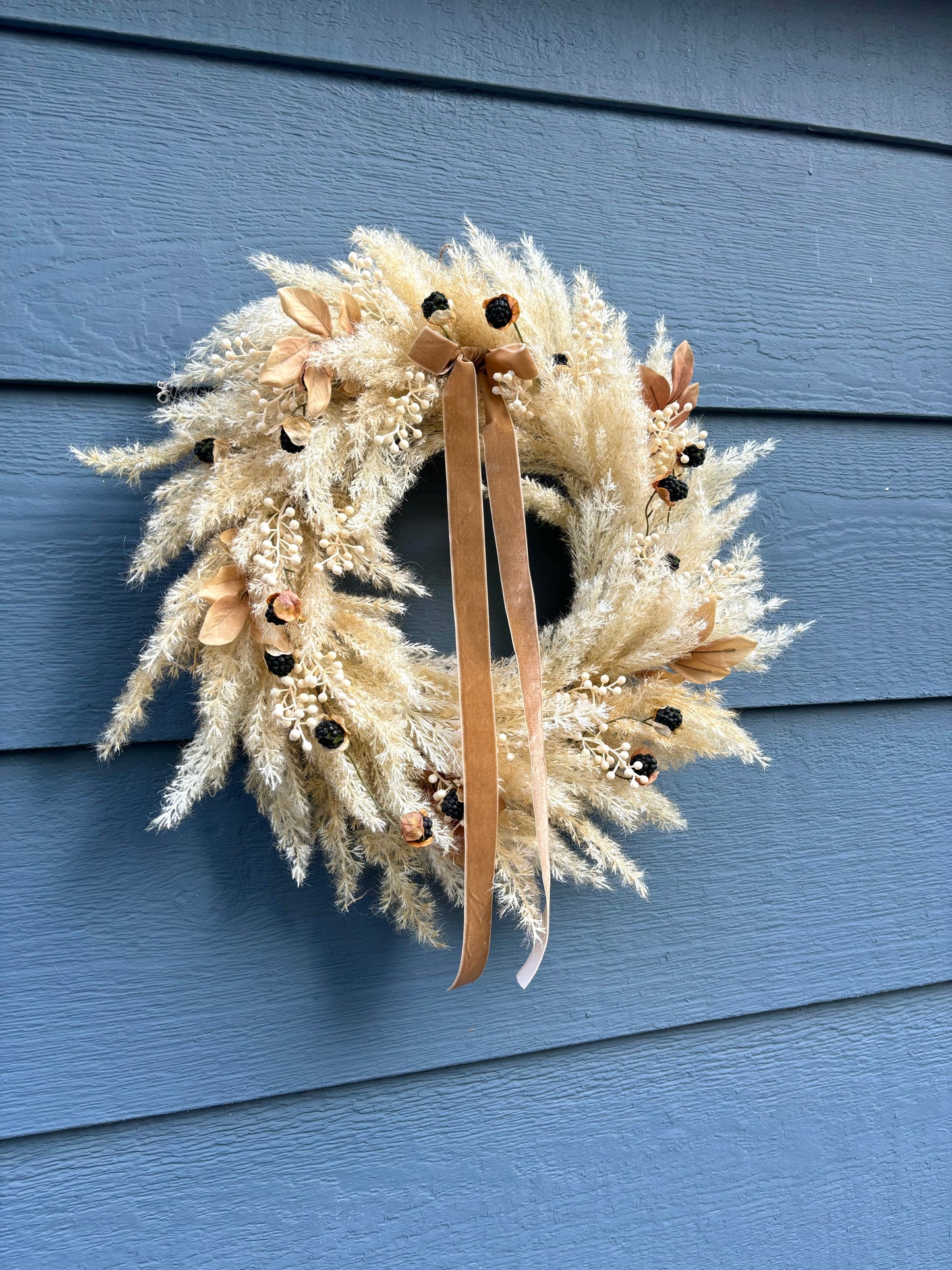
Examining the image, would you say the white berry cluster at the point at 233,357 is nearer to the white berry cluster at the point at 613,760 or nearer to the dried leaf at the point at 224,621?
the dried leaf at the point at 224,621

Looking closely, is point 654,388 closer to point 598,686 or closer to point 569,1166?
point 598,686

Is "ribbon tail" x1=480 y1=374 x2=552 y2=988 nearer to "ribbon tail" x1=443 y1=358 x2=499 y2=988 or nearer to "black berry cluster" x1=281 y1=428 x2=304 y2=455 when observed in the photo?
"ribbon tail" x1=443 y1=358 x2=499 y2=988

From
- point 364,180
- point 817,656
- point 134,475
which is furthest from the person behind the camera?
point 817,656

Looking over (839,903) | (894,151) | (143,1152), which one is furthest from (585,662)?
(894,151)

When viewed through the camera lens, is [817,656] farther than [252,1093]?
Yes

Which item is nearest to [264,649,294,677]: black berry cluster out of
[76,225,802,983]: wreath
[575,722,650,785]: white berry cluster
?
[76,225,802,983]: wreath

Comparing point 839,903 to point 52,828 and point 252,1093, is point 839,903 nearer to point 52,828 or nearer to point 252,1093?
point 252,1093

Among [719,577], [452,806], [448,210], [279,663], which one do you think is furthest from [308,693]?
[448,210]
